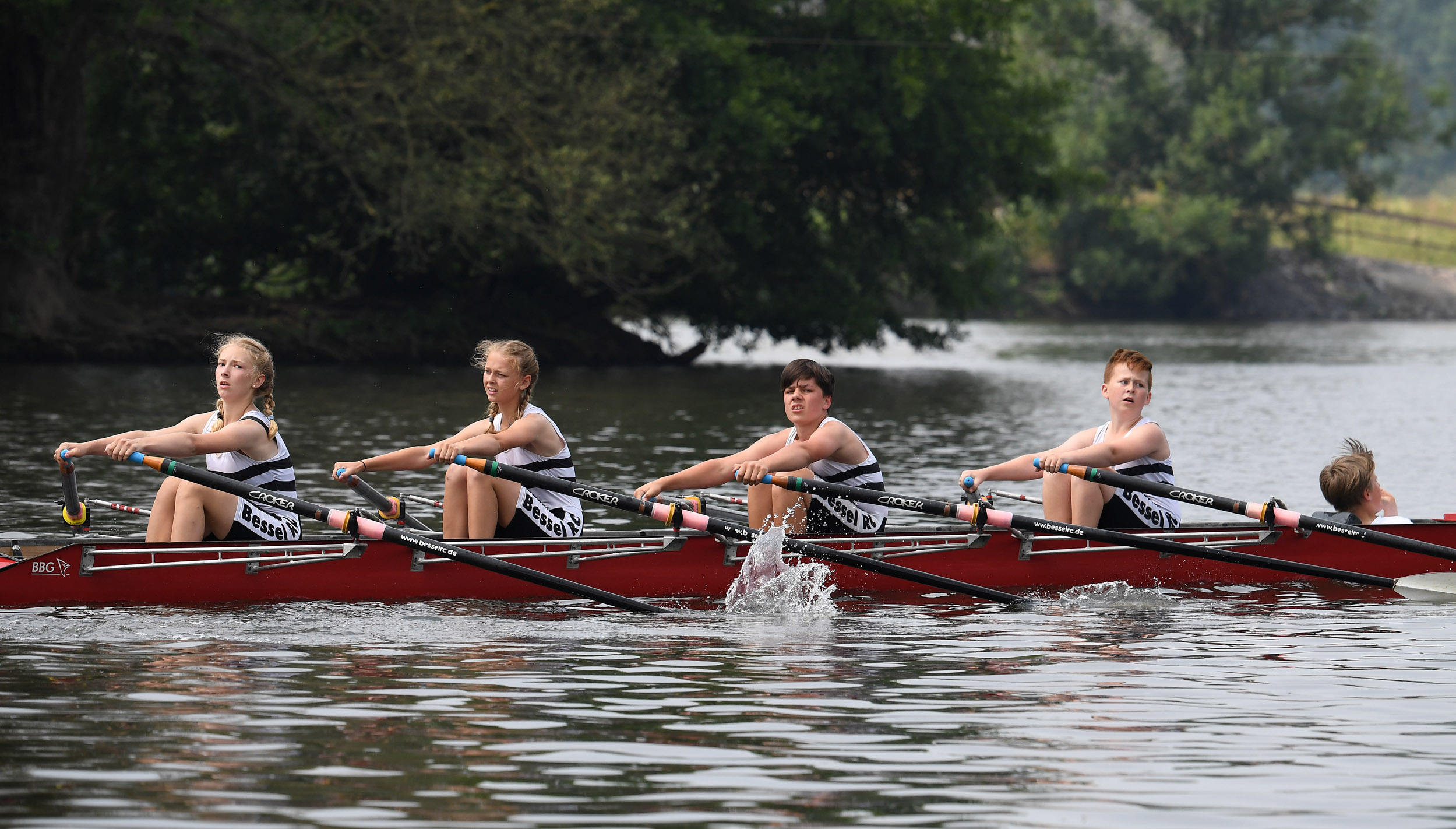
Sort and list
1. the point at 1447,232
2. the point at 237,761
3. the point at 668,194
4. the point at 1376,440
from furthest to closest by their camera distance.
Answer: the point at 1447,232
the point at 668,194
the point at 1376,440
the point at 237,761

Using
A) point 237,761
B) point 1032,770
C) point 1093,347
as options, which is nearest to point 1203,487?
point 1032,770

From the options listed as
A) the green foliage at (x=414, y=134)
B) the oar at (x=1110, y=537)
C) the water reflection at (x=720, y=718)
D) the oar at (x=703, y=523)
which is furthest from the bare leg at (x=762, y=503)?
the green foliage at (x=414, y=134)

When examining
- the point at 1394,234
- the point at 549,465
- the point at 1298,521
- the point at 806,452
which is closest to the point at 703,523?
the point at 806,452

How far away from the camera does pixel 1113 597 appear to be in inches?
480

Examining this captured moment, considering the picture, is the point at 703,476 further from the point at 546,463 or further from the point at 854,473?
the point at 854,473

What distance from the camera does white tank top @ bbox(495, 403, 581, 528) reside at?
1163 cm

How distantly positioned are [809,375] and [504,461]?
6.15ft

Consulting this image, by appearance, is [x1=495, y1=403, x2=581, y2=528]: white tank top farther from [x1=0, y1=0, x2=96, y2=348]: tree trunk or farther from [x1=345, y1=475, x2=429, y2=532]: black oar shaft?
[x1=0, y1=0, x2=96, y2=348]: tree trunk

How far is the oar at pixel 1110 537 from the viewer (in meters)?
11.7

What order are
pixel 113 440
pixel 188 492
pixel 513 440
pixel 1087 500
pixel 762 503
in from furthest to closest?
pixel 1087 500, pixel 762 503, pixel 513 440, pixel 188 492, pixel 113 440

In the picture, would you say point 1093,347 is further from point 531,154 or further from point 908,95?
point 531,154

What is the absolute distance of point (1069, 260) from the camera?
72.7 metres

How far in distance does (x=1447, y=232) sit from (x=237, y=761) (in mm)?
77713

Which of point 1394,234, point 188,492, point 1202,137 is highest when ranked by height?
point 1202,137
